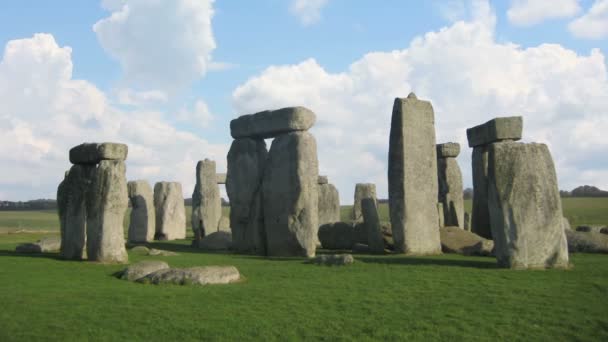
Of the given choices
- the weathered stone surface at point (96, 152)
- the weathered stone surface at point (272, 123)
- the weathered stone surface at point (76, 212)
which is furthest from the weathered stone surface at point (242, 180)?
the weathered stone surface at point (76, 212)

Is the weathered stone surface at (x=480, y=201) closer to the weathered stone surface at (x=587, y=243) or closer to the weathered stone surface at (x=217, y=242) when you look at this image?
the weathered stone surface at (x=587, y=243)

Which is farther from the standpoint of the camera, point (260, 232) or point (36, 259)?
point (260, 232)

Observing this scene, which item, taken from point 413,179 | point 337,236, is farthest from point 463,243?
point 337,236

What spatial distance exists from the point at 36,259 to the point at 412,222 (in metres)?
9.19

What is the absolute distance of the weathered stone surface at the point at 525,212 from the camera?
1103 centimetres

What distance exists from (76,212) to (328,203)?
545 inches

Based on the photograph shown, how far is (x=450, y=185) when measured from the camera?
2198cm

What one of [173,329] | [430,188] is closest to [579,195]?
[430,188]

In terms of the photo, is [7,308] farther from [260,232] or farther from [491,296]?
[260,232]

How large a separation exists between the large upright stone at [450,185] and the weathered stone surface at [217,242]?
8.16 m

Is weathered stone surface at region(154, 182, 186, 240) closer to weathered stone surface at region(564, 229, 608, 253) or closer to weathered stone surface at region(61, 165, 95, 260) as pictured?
weathered stone surface at region(61, 165, 95, 260)

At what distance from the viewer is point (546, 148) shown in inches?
459

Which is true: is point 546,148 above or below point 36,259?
above

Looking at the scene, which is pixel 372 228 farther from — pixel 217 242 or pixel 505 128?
pixel 217 242
